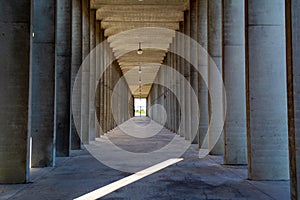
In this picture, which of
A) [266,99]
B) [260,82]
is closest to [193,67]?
[260,82]

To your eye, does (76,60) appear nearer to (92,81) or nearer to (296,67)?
(92,81)

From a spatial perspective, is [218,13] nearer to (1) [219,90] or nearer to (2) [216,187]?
(1) [219,90]

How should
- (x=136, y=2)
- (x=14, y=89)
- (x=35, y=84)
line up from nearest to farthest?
(x=14, y=89)
(x=35, y=84)
(x=136, y=2)

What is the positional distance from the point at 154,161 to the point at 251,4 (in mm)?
5528

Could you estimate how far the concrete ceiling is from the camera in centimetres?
1908

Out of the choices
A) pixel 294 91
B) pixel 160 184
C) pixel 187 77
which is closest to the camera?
pixel 294 91

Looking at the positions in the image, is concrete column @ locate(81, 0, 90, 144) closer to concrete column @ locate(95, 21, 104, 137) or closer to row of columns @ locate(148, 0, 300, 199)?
concrete column @ locate(95, 21, 104, 137)

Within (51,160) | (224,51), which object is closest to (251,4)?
Answer: (224,51)

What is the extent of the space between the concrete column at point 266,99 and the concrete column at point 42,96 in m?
5.35

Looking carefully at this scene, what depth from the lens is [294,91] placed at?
554 cm

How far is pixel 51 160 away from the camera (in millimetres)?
9750

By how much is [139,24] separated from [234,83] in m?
13.6

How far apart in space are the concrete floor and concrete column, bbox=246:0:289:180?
0.44m

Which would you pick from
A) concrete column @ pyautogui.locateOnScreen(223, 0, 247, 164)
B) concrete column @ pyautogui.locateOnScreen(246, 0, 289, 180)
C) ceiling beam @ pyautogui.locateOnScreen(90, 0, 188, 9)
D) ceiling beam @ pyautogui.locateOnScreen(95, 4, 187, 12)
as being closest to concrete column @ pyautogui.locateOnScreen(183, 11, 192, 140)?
ceiling beam @ pyautogui.locateOnScreen(95, 4, 187, 12)
